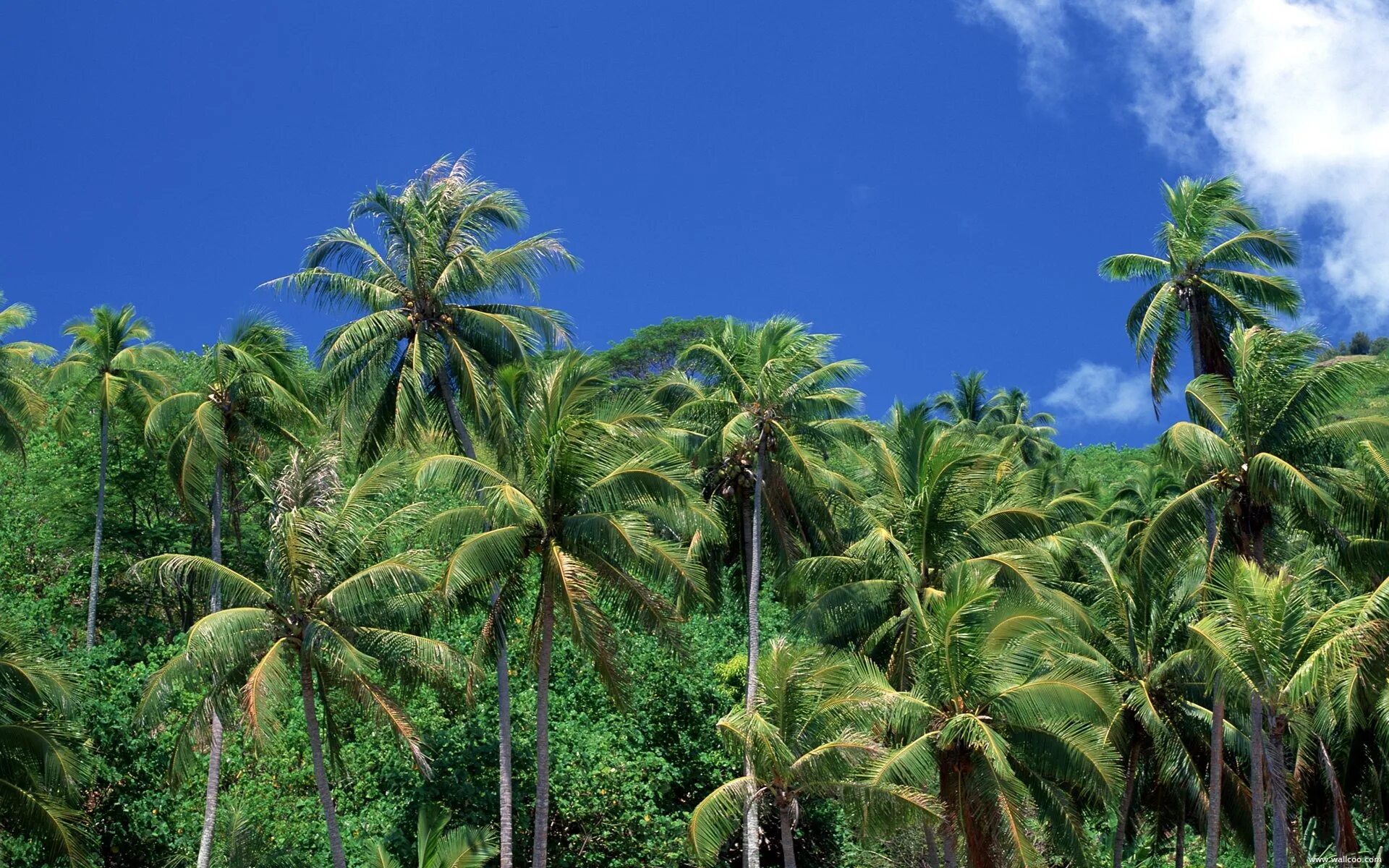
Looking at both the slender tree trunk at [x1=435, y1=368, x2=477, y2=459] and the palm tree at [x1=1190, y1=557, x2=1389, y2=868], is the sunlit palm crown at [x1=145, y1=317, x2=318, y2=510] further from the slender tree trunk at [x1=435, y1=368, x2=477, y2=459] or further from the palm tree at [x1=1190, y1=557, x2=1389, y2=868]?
the palm tree at [x1=1190, y1=557, x2=1389, y2=868]

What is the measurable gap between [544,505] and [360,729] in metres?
8.45

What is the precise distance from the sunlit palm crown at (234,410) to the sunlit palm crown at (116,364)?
3228 millimetres

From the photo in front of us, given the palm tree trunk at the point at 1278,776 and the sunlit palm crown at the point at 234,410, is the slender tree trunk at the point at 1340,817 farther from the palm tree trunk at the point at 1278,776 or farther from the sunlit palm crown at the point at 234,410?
the sunlit palm crown at the point at 234,410

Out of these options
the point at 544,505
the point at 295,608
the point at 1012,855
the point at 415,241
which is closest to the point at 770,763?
the point at 1012,855

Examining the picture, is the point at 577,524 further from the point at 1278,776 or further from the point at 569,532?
the point at 1278,776

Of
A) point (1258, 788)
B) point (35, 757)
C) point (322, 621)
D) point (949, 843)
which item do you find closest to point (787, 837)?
point (949, 843)

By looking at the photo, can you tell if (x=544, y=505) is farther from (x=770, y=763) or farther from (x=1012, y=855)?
(x=1012, y=855)

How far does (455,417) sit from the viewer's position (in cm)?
2700

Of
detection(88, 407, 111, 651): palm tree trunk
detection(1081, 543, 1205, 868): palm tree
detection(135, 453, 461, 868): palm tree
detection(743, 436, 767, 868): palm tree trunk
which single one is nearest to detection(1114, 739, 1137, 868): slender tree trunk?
detection(1081, 543, 1205, 868): palm tree

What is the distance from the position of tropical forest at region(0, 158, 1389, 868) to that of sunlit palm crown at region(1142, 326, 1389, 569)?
3.0 inches

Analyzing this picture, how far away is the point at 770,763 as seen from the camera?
859 inches

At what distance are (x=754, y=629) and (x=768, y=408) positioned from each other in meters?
4.73

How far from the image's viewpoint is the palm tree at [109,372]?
105 feet

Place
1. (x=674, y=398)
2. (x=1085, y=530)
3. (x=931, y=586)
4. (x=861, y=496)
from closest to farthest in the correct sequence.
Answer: (x=931, y=586), (x=861, y=496), (x=674, y=398), (x=1085, y=530)
